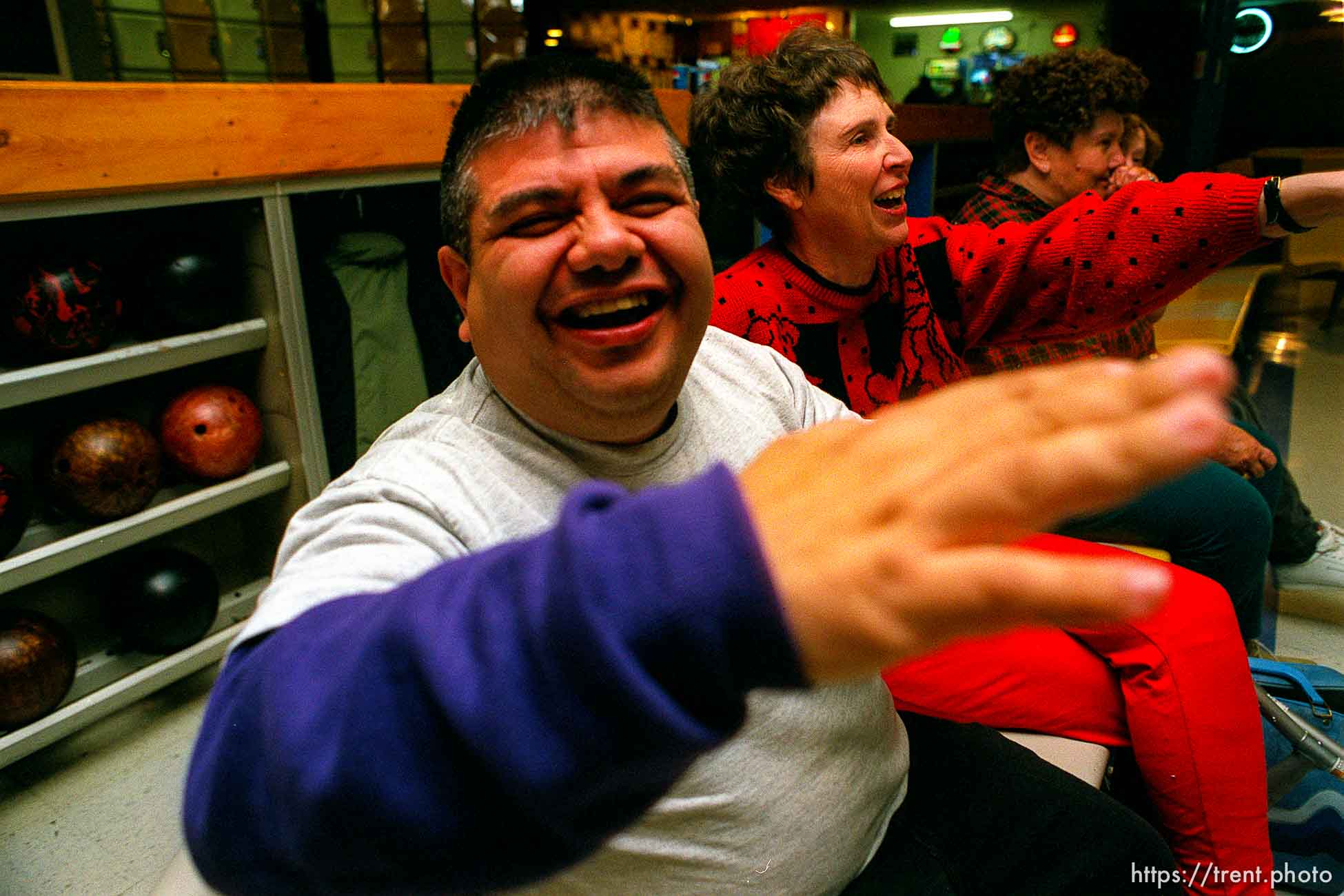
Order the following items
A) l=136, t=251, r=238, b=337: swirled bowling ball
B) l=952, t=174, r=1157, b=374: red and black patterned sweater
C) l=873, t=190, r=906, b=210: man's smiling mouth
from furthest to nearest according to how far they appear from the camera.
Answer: l=136, t=251, r=238, b=337: swirled bowling ball
l=952, t=174, r=1157, b=374: red and black patterned sweater
l=873, t=190, r=906, b=210: man's smiling mouth

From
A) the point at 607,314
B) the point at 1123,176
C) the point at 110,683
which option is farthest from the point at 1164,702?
the point at 110,683

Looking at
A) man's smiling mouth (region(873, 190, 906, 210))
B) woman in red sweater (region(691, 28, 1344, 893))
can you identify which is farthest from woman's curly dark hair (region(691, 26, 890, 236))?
man's smiling mouth (region(873, 190, 906, 210))

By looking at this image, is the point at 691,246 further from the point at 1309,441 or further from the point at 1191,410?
the point at 1309,441

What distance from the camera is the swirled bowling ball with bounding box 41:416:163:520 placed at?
82.5 inches

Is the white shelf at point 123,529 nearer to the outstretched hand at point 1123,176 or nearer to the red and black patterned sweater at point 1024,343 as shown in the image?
the red and black patterned sweater at point 1024,343

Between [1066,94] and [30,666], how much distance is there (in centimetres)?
297

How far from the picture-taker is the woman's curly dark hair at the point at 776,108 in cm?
175

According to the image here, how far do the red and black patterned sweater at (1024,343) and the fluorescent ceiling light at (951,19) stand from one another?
10214 mm

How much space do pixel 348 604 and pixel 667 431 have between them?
486 mm

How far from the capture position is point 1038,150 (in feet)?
7.95

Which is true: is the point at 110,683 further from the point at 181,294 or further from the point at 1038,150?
the point at 1038,150

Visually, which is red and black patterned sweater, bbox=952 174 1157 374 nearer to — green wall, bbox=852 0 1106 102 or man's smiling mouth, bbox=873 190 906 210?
man's smiling mouth, bbox=873 190 906 210

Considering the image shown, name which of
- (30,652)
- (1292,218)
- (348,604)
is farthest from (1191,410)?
(30,652)

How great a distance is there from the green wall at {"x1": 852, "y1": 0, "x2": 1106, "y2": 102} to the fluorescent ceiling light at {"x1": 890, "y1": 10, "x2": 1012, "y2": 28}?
0.06 meters
